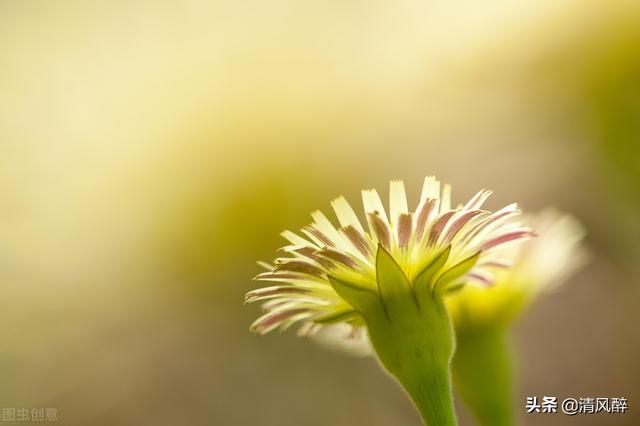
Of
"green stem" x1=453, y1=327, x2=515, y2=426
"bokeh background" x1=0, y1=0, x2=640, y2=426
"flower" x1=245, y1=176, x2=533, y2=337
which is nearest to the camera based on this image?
"flower" x1=245, y1=176, x2=533, y2=337

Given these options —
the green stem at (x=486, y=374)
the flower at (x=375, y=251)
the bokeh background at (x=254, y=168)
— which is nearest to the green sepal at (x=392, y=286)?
the flower at (x=375, y=251)

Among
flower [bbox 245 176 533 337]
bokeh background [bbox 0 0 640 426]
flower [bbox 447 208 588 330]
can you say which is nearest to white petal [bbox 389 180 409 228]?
flower [bbox 245 176 533 337]

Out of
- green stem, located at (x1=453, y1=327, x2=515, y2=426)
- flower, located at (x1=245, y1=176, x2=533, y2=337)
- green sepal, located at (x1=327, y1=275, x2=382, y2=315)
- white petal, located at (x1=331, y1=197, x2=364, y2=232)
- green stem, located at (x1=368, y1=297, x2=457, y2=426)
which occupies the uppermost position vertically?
white petal, located at (x1=331, y1=197, x2=364, y2=232)

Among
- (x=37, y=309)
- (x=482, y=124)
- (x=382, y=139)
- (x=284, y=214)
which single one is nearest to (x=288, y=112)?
(x=382, y=139)

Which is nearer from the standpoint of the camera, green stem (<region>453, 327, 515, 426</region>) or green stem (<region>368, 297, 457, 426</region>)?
green stem (<region>368, 297, 457, 426</region>)

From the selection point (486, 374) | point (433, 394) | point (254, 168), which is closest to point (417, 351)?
point (433, 394)

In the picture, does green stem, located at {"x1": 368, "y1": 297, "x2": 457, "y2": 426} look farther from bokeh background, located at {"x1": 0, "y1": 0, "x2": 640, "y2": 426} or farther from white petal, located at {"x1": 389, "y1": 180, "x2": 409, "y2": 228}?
bokeh background, located at {"x1": 0, "y1": 0, "x2": 640, "y2": 426}
